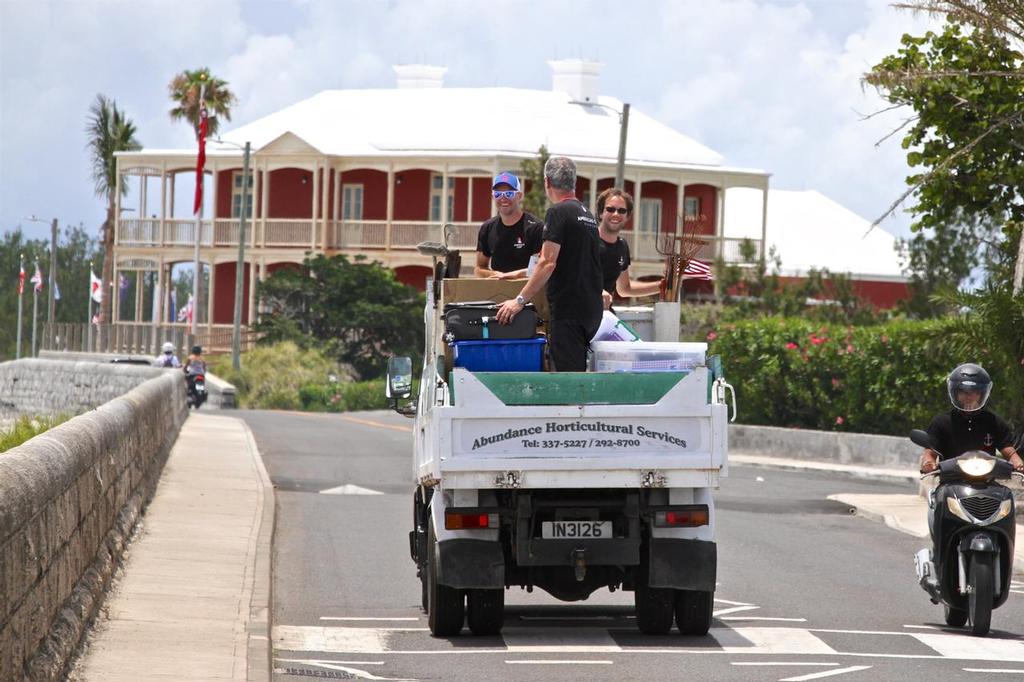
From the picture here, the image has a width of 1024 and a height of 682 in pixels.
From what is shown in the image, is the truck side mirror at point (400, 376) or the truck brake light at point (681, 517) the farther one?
the truck side mirror at point (400, 376)

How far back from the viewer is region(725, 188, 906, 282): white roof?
66.5m

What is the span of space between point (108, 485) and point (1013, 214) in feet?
42.9

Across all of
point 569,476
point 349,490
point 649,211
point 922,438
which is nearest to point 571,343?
point 569,476

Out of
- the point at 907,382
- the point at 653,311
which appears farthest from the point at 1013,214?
the point at 653,311

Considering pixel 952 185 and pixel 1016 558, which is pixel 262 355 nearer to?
pixel 952 185

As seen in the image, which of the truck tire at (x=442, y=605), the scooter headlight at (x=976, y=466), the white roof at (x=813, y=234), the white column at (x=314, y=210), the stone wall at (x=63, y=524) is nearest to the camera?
the stone wall at (x=63, y=524)

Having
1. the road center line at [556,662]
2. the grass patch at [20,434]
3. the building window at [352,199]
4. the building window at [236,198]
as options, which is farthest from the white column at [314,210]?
the road center line at [556,662]

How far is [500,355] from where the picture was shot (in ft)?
34.9

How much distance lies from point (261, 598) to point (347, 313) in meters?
43.0

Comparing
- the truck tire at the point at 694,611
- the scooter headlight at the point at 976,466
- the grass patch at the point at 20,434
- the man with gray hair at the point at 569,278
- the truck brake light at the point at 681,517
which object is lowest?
the truck tire at the point at 694,611

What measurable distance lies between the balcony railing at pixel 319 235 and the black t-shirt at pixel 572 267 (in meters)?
46.6

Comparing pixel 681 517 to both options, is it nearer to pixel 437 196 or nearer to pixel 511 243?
pixel 511 243

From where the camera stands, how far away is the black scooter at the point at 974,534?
11109 mm

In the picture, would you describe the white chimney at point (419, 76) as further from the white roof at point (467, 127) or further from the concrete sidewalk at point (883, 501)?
the concrete sidewalk at point (883, 501)
